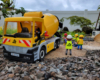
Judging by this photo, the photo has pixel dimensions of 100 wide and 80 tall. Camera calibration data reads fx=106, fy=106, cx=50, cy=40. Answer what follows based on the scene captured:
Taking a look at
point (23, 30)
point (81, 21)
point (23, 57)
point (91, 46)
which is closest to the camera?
point (23, 57)

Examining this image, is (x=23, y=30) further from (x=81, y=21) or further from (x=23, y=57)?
(x=81, y=21)

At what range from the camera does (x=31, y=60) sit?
4043 mm

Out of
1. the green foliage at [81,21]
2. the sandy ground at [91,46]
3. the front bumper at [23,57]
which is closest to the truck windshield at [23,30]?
the front bumper at [23,57]

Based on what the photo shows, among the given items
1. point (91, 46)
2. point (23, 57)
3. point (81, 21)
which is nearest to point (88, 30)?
point (81, 21)

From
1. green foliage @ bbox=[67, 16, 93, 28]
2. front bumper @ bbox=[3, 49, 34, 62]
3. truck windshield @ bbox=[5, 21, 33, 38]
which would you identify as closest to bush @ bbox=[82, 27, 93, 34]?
green foliage @ bbox=[67, 16, 93, 28]

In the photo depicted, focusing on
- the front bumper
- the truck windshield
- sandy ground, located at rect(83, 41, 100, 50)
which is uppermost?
the truck windshield

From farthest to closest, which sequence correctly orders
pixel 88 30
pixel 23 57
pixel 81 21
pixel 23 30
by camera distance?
pixel 81 21 < pixel 88 30 < pixel 23 30 < pixel 23 57

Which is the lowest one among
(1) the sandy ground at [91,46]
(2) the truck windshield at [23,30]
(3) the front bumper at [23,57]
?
(1) the sandy ground at [91,46]

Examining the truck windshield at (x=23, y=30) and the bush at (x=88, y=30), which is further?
the bush at (x=88, y=30)

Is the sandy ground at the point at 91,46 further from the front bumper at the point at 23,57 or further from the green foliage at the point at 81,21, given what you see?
the green foliage at the point at 81,21

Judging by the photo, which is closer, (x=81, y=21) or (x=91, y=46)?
(x=91, y=46)

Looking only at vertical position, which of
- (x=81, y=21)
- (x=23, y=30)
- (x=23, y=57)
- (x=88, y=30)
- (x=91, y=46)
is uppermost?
(x=81, y=21)

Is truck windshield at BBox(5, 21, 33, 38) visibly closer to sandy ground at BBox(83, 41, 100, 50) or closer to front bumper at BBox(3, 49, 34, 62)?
front bumper at BBox(3, 49, 34, 62)

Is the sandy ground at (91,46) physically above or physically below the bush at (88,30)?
below
